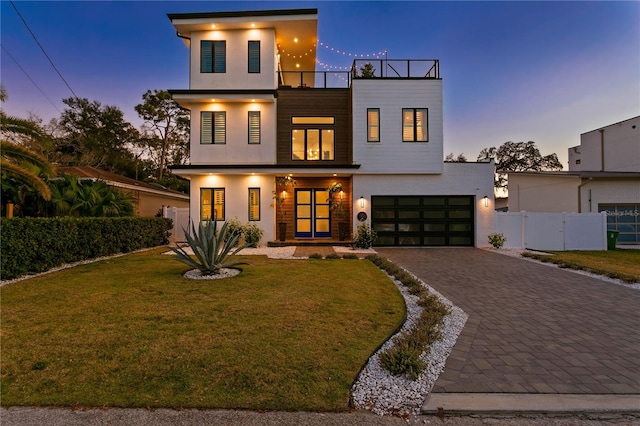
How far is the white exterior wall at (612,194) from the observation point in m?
15.4

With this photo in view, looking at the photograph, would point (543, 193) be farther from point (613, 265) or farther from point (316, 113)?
point (316, 113)

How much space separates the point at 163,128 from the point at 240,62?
68.0 feet

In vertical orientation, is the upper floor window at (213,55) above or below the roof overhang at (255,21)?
below

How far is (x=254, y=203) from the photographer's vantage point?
13.6 m

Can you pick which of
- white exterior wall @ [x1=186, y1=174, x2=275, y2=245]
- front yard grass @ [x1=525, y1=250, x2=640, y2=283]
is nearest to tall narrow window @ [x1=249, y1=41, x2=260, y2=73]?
white exterior wall @ [x1=186, y1=174, x2=275, y2=245]

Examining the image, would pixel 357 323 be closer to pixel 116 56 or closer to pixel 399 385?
pixel 399 385

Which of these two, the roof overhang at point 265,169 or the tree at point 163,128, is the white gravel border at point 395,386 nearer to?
the roof overhang at point 265,169

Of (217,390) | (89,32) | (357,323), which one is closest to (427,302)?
(357,323)

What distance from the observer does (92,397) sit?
2480 mm

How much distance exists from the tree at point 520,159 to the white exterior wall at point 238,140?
101 feet

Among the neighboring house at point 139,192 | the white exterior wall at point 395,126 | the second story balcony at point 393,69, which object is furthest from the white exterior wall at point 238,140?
the neighboring house at point 139,192

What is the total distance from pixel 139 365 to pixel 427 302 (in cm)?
431

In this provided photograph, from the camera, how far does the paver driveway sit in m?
2.88

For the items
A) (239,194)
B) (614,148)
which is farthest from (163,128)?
(614,148)
